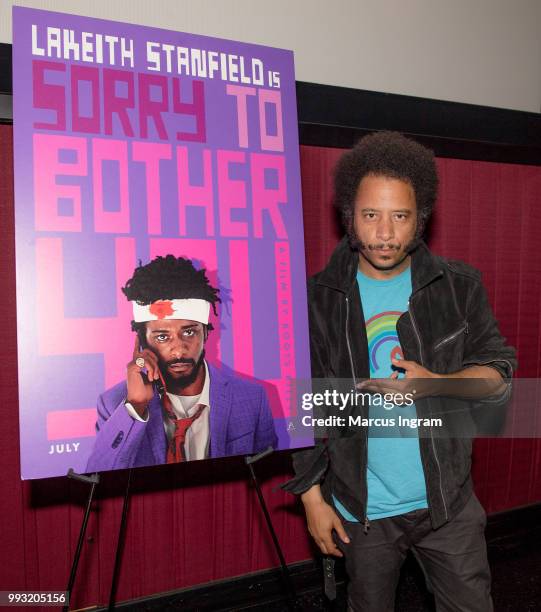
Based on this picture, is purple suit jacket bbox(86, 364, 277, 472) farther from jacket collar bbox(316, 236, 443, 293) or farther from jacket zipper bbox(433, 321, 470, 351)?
jacket zipper bbox(433, 321, 470, 351)

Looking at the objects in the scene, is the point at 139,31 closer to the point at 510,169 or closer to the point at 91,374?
the point at 91,374

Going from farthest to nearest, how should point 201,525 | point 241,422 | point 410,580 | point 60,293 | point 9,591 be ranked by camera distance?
1. point 410,580
2. point 201,525
3. point 9,591
4. point 241,422
5. point 60,293

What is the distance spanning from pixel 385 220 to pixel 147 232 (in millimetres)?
527

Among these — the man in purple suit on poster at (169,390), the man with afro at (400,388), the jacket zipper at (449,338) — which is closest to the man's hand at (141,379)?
the man in purple suit on poster at (169,390)

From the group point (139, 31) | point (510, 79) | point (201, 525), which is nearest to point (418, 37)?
point (510, 79)

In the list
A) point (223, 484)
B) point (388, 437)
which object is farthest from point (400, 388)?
point (223, 484)

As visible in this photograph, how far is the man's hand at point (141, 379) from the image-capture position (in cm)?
112

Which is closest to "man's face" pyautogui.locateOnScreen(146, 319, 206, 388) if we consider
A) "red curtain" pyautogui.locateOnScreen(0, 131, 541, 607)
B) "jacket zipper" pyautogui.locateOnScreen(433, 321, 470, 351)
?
"jacket zipper" pyautogui.locateOnScreen(433, 321, 470, 351)

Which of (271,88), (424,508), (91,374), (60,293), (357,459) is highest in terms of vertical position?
(271,88)

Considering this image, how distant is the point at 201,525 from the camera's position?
186 centimetres

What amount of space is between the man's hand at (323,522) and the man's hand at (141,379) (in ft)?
1.38

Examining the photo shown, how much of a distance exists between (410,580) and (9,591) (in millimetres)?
1402

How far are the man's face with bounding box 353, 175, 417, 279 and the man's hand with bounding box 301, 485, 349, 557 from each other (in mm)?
543

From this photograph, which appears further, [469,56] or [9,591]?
[469,56]
